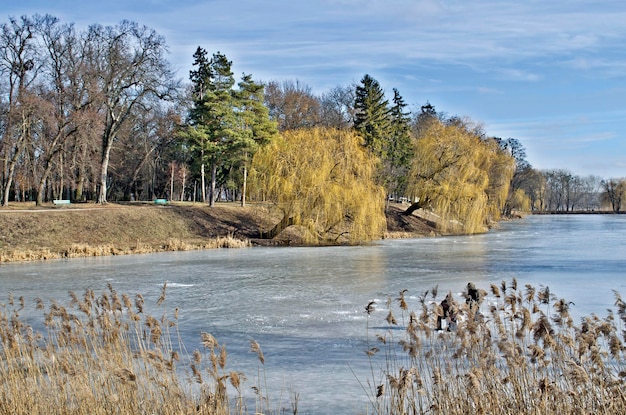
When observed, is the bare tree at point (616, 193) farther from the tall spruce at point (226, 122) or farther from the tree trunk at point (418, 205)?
the tall spruce at point (226, 122)

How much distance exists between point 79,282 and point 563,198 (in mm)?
150142

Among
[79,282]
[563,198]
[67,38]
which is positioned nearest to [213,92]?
[67,38]

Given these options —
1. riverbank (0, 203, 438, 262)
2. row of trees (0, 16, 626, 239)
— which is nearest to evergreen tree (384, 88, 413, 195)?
row of trees (0, 16, 626, 239)

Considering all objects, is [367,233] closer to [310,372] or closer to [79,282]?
[79,282]

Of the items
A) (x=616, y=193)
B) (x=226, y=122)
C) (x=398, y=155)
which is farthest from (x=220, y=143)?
(x=616, y=193)

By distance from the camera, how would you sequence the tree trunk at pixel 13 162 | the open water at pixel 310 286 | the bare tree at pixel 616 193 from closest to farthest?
the open water at pixel 310 286
the tree trunk at pixel 13 162
the bare tree at pixel 616 193

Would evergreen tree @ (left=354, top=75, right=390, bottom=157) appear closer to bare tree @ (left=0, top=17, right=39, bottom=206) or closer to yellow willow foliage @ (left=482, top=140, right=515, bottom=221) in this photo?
yellow willow foliage @ (left=482, top=140, right=515, bottom=221)

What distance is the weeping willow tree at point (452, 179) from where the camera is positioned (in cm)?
4584

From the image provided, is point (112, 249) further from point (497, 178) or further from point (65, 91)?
point (497, 178)

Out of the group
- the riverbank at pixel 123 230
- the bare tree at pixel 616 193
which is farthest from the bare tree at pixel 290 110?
the bare tree at pixel 616 193

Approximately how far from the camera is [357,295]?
54.0 ft

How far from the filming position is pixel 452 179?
47.3 meters

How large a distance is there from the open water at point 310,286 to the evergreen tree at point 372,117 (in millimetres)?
23976

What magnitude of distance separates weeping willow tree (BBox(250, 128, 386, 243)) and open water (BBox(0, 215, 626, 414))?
275 centimetres
